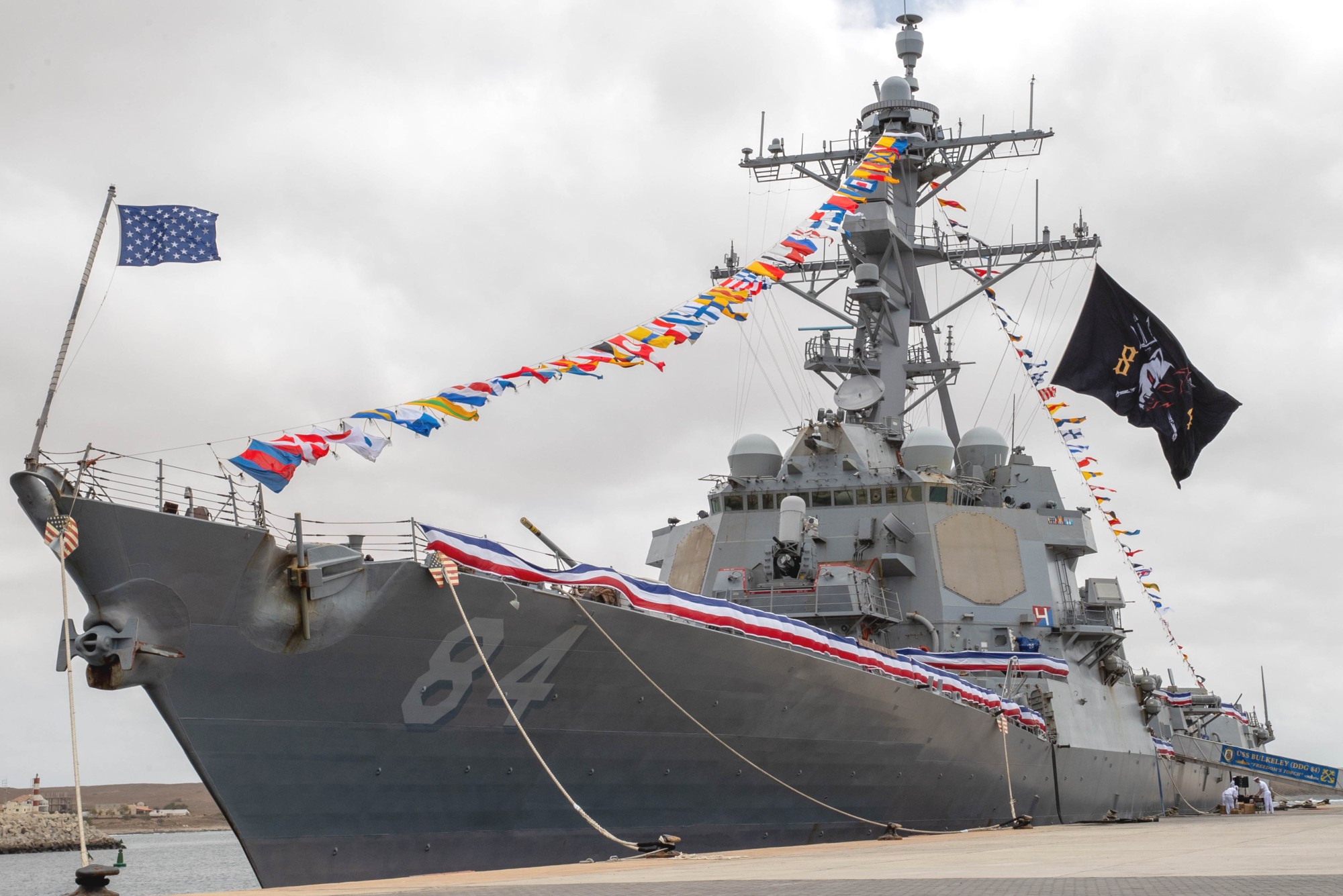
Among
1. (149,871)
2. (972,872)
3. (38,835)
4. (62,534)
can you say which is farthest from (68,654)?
(38,835)

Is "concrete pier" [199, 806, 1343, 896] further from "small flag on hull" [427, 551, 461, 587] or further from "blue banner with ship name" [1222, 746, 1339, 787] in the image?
"blue banner with ship name" [1222, 746, 1339, 787]

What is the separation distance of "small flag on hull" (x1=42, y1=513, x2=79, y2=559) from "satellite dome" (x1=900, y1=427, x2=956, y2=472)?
13383mm

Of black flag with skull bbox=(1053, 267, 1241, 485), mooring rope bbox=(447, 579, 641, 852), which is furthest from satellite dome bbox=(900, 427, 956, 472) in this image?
mooring rope bbox=(447, 579, 641, 852)

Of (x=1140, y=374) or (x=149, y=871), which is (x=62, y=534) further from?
(x=149, y=871)

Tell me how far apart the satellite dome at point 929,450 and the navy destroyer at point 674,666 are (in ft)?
0.12

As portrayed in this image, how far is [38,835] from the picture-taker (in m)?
53.7

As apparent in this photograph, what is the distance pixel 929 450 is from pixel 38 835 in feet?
159

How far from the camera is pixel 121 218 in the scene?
9430 mm

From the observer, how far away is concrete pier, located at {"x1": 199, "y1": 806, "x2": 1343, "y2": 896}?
216 inches

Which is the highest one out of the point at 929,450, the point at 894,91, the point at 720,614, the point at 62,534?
the point at 894,91

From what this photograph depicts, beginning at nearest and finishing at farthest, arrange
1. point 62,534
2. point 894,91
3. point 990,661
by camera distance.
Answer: point 62,534
point 990,661
point 894,91

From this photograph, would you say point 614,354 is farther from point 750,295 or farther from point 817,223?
point 817,223

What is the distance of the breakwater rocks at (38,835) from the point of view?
52.1 meters

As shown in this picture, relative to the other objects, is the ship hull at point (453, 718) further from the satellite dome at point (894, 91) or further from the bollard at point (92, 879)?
the satellite dome at point (894, 91)
